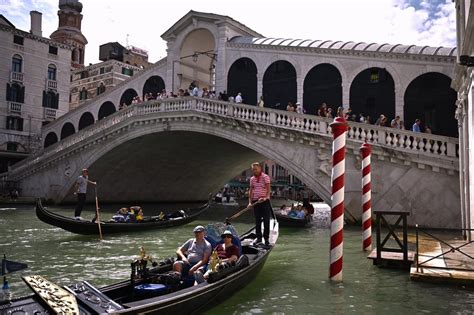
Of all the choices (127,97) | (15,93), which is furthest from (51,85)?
(127,97)

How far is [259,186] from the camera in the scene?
614 centimetres

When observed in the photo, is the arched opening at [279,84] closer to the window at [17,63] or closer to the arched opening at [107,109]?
the arched opening at [107,109]

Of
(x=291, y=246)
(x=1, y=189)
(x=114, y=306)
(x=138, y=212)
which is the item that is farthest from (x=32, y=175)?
(x=114, y=306)

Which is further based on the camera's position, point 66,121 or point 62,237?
point 66,121

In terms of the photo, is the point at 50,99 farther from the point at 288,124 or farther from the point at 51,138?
the point at 288,124

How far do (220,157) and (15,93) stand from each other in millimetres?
11712

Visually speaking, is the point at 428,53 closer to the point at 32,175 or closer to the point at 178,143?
the point at 178,143

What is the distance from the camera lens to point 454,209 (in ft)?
31.4

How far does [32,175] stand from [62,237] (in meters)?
11.2

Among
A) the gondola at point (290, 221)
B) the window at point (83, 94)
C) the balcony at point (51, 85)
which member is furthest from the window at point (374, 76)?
the window at point (83, 94)

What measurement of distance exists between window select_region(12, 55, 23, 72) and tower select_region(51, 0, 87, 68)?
11.9m

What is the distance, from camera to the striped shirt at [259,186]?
20.1ft

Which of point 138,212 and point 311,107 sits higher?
point 311,107

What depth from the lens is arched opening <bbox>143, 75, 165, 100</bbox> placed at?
60.5ft
